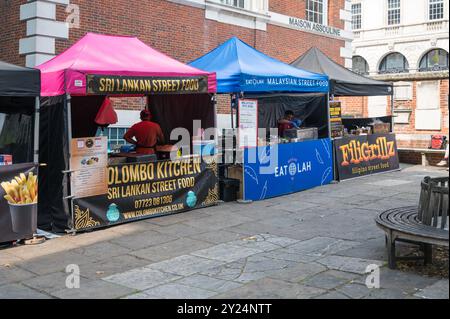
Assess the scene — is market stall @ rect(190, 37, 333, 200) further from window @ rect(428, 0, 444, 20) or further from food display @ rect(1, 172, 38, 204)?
window @ rect(428, 0, 444, 20)

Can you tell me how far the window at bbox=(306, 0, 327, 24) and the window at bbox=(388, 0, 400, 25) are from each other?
2671 centimetres

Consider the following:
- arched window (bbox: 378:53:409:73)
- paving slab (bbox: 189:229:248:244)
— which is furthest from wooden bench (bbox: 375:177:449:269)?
arched window (bbox: 378:53:409:73)

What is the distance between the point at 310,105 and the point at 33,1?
795cm

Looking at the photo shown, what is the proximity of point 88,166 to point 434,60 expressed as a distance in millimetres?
40379

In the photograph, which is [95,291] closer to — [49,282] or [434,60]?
[49,282]

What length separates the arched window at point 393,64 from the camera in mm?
44844

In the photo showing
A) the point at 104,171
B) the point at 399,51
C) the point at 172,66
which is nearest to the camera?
the point at 104,171

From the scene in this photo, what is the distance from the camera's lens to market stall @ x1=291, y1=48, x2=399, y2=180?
42.8ft

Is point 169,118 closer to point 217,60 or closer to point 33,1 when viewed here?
point 217,60

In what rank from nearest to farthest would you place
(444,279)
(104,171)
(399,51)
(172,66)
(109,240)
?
(444,279)
(109,240)
(104,171)
(172,66)
(399,51)

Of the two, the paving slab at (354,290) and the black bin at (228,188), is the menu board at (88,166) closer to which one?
the black bin at (228,188)

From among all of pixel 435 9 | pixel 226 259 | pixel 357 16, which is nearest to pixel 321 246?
pixel 226 259
